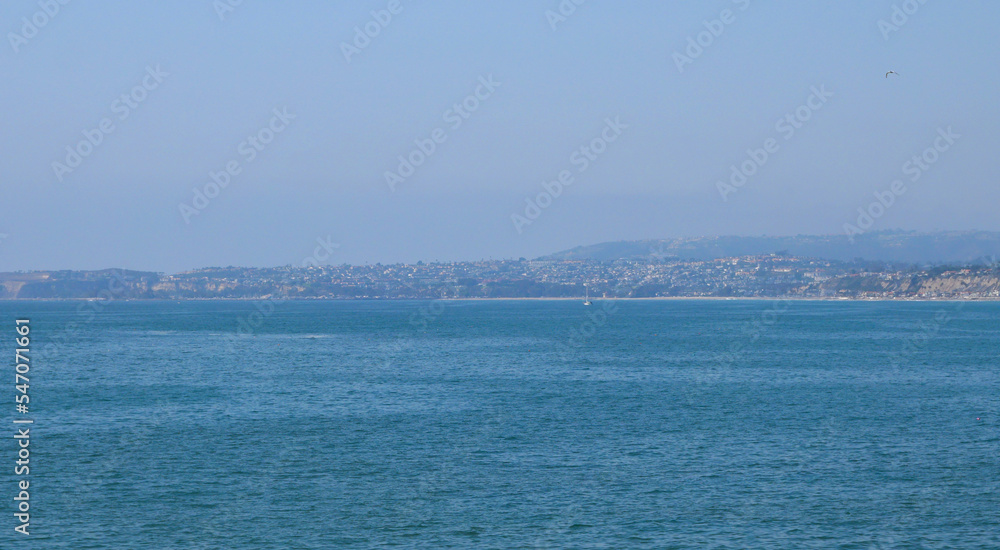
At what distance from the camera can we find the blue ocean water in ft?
108

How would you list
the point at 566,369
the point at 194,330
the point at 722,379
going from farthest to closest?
the point at 194,330 → the point at 566,369 → the point at 722,379

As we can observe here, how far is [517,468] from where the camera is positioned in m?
41.9

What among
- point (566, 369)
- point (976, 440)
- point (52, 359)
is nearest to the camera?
point (976, 440)

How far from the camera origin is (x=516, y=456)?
4462 centimetres

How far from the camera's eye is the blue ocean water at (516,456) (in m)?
32.9

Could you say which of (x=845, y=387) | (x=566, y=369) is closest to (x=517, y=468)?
(x=845, y=387)

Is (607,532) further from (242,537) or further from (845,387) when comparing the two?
(845,387)

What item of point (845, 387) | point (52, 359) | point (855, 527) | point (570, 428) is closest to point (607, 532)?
point (855, 527)

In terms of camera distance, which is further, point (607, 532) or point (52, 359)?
point (52, 359)

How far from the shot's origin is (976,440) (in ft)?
156

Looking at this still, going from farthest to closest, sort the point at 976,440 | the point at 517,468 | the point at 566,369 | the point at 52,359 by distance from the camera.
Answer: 1. the point at 52,359
2. the point at 566,369
3. the point at 976,440
4. the point at 517,468

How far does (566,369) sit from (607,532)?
181 feet

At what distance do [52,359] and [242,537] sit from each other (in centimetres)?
7980

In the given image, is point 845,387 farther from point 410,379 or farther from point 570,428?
point 410,379
